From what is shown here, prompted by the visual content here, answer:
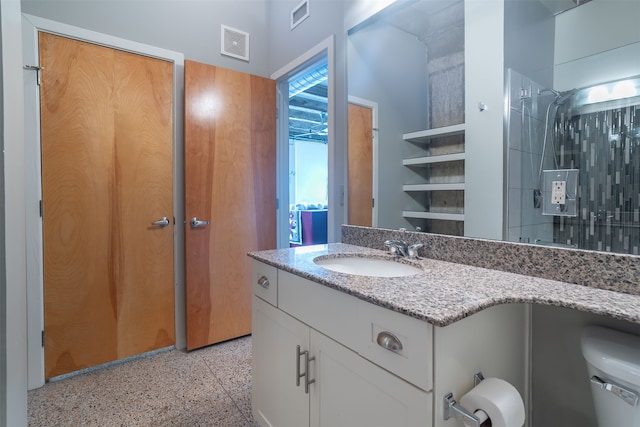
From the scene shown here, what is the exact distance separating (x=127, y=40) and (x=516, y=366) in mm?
2654

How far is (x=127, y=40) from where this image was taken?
2021mm

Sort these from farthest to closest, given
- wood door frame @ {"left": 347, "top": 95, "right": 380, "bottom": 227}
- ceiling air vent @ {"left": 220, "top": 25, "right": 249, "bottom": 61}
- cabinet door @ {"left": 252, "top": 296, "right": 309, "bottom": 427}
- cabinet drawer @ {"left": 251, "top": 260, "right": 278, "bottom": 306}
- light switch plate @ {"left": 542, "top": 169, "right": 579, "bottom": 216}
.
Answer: ceiling air vent @ {"left": 220, "top": 25, "right": 249, "bottom": 61}
wood door frame @ {"left": 347, "top": 95, "right": 380, "bottom": 227}
cabinet drawer @ {"left": 251, "top": 260, "right": 278, "bottom": 306}
cabinet door @ {"left": 252, "top": 296, "right": 309, "bottom": 427}
light switch plate @ {"left": 542, "top": 169, "right": 579, "bottom": 216}

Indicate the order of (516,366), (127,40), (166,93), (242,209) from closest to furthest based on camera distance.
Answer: (516,366)
(127,40)
(166,93)
(242,209)

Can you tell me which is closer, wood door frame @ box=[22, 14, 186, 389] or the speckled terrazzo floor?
the speckled terrazzo floor

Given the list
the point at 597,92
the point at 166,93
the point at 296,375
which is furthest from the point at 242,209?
the point at 597,92

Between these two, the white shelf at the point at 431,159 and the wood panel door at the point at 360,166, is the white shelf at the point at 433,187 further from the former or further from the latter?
the wood panel door at the point at 360,166

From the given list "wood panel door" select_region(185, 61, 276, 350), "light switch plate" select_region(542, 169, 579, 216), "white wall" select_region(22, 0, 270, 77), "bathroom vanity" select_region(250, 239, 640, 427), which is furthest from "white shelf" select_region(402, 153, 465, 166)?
"white wall" select_region(22, 0, 270, 77)

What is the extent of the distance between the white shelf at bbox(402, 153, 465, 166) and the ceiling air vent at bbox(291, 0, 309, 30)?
135cm

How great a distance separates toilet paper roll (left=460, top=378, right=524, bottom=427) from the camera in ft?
2.25

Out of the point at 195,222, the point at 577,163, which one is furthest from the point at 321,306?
the point at 195,222

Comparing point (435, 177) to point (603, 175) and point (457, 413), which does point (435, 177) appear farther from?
point (457, 413)

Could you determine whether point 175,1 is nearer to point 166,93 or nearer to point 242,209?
point 166,93

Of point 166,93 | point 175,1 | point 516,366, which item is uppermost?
point 175,1

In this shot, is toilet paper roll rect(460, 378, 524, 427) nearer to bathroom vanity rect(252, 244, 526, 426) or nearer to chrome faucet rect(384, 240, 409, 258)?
bathroom vanity rect(252, 244, 526, 426)
